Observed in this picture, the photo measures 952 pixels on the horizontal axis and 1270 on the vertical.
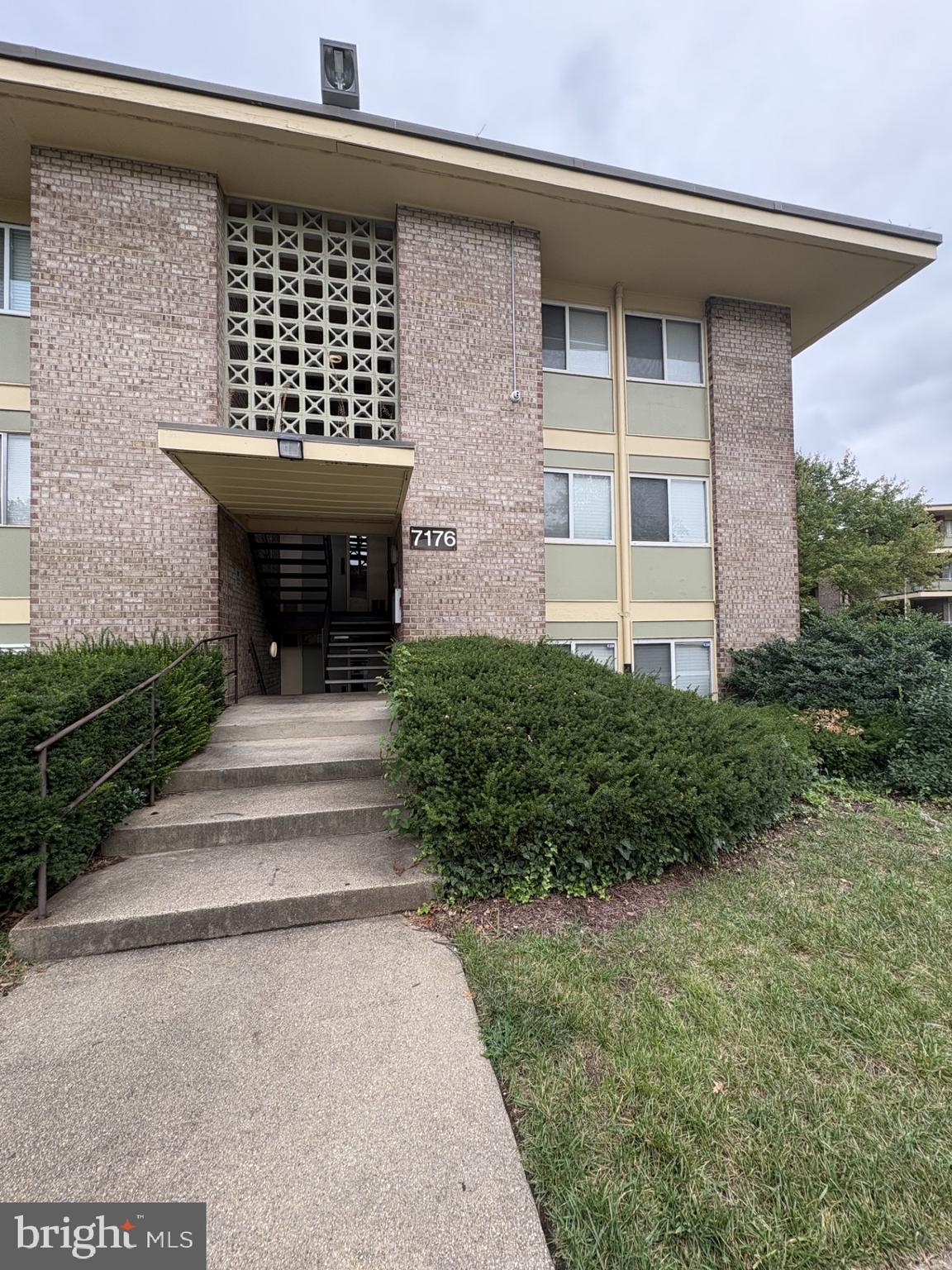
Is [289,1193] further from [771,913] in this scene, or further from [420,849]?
[771,913]

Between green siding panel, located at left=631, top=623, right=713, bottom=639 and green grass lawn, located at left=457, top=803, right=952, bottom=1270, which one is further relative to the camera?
green siding panel, located at left=631, top=623, right=713, bottom=639

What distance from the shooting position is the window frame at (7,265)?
7328mm

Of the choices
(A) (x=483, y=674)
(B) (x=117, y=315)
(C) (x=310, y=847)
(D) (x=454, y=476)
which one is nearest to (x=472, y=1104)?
(C) (x=310, y=847)

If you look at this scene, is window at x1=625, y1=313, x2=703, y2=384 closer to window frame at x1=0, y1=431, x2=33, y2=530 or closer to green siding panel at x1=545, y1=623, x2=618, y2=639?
green siding panel at x1=545, y1=623, x2=618, y2=639

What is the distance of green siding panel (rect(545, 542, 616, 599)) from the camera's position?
30.0 feet

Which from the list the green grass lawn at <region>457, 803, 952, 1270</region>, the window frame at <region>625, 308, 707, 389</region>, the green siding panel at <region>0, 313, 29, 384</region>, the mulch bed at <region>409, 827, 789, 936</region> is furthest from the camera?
the window frame at <region>625, 308, 707, 389</region>

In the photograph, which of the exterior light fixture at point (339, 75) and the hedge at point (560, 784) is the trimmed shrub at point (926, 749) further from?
the exterior light fixture at point (339, 75)

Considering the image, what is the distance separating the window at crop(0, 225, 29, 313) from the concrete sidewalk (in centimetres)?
896

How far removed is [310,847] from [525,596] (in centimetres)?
550

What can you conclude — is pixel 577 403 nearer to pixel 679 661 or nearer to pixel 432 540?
pixel 432 540

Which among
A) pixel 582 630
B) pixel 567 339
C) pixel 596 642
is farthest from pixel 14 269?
pixel 596 642

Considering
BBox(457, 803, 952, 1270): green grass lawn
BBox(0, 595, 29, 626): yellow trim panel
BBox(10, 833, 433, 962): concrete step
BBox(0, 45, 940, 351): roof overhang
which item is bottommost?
BBox(457, 803, 952, 1270): green grass lawn

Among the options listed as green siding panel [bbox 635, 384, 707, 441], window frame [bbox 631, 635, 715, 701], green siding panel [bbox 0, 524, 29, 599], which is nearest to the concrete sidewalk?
green siding panel [bbox 0, 524, 29, 599]

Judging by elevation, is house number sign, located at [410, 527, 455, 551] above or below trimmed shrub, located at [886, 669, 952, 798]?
above
